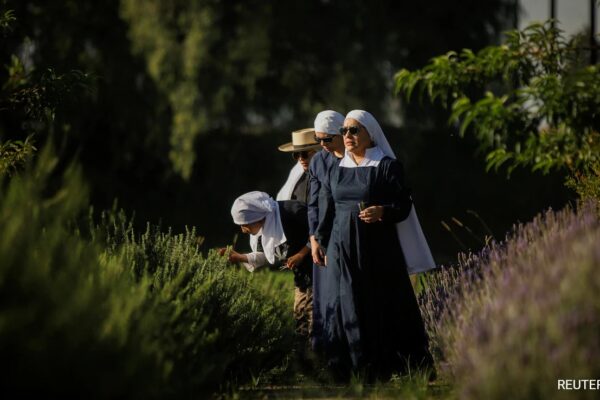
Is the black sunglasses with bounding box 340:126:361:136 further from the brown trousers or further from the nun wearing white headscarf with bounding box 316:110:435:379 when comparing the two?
the brown trousers

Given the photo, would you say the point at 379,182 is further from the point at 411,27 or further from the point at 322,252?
the point at 411,27

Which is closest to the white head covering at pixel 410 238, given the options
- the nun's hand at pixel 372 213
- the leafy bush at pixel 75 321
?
the nun's hand at pixel 372 213

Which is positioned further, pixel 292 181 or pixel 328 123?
pixel 292 181

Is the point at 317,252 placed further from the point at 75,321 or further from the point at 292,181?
the point at 75,321

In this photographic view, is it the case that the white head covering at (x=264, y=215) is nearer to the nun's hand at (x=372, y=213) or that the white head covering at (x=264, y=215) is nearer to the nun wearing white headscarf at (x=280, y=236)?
the nun wearing white headscarf at (x=280, y=236)

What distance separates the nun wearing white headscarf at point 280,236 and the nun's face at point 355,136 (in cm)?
82

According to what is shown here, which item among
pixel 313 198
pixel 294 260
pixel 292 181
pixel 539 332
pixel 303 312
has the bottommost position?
pixel 303 312

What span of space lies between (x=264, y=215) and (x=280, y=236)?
194 millimetres

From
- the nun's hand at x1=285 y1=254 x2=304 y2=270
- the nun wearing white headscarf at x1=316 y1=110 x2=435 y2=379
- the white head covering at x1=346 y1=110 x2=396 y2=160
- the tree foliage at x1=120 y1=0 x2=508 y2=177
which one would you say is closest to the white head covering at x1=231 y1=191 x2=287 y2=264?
the nun's hand at x1=285 y1=254 x2=304 y2=270

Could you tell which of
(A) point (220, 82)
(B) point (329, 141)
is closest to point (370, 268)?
(B) point (329, 141)

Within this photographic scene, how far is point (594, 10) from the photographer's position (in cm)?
1881

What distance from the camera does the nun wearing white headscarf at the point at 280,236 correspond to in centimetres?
740

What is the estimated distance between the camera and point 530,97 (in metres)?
6.16

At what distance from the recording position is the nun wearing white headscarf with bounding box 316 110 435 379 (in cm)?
690
